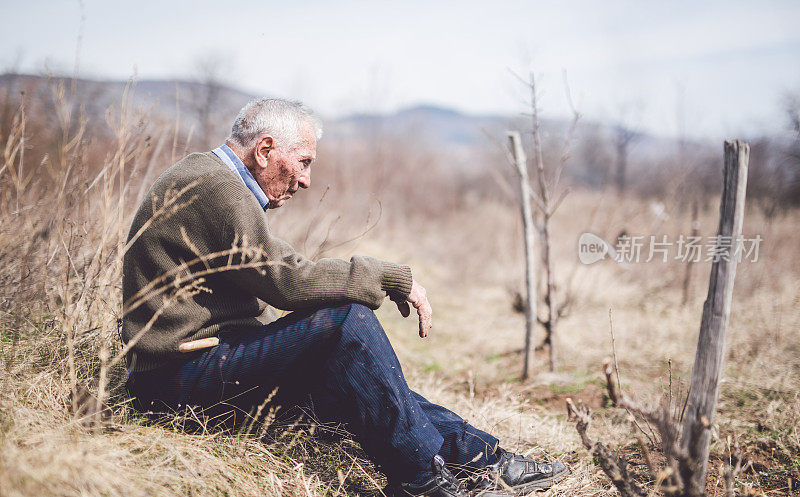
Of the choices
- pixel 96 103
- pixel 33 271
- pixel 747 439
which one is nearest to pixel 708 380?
pixel 747 439

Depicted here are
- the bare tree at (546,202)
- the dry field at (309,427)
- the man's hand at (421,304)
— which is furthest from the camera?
the bare tree at (546,202)

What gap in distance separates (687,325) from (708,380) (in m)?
5.36

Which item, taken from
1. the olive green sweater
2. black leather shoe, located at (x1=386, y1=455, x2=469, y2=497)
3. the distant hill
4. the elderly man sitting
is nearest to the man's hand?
the elderly man sitting

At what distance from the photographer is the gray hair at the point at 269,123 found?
2.11m

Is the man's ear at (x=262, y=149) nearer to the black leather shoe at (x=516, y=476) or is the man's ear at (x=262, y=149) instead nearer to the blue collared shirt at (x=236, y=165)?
the blue collared shirt at (x=236, y=165)

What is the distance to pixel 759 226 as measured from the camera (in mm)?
9758

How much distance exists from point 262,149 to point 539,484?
1797 millimetres

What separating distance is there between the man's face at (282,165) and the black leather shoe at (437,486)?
4.00ft

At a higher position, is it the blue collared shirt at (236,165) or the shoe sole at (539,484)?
the blue collared shirt at (236,165)

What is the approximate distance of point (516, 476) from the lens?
215 cm

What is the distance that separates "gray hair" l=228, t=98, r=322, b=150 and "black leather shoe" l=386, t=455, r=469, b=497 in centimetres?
140

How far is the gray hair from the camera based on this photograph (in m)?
2.11

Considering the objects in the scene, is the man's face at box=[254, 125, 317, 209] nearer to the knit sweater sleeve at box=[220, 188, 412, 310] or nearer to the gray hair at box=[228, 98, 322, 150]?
the gray hair at box=[228, 98, 322, 150]
